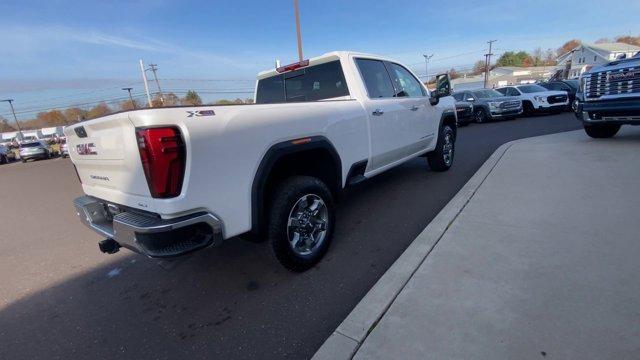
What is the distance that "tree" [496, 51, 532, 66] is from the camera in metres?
102

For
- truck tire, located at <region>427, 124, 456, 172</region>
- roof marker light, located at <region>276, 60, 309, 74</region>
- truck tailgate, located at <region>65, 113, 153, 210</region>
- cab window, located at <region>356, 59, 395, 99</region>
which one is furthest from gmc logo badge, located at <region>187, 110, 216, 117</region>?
truck tire, located at <region>427, 124, 456, 172</region>

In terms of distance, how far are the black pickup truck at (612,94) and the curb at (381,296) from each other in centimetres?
495

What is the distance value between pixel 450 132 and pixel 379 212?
269 centimetres

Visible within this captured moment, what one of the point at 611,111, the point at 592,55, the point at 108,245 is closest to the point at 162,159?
the point at 108,245

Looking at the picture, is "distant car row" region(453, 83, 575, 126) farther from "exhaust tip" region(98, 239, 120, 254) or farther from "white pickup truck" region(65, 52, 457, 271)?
"exhaust tip" region(98, 239, 120, 254)

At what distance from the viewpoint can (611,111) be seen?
20.8 ft

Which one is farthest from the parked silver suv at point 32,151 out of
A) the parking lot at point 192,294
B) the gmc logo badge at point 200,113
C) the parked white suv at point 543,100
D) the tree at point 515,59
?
the tree at point 515,59

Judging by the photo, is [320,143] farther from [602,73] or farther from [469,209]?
[602,73]

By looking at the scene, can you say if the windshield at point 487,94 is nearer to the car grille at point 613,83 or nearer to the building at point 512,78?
the car grille at point 613,83

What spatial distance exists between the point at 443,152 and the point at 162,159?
5011 millimetres

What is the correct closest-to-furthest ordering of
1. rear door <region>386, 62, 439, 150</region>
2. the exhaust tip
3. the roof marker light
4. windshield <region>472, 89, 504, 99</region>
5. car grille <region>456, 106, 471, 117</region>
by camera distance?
the exhaust tip, the roof marker light, rear door <region>386, 62, 439, 150</region>, car grille <region>456, 106, 471, 117</region>, windshield <region>472, 89, 504, 99</region>

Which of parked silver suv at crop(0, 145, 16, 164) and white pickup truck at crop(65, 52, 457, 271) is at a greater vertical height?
Result: white pickup truck at crop(65, 52, 457, 271)

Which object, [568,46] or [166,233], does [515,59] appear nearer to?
[568,46]

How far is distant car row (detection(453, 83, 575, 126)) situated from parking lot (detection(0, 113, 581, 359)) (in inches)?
472
